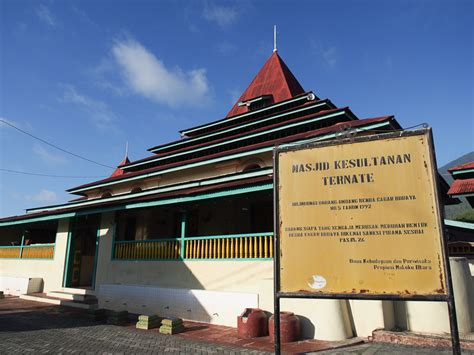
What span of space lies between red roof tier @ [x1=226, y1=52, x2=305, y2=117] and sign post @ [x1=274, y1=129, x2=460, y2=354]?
15777 mm

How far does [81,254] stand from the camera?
15070mm

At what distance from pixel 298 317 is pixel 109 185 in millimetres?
13854

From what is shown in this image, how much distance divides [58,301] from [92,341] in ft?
22.0

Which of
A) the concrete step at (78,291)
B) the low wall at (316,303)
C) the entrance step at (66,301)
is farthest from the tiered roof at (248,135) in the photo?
the entrance step at (66,301)

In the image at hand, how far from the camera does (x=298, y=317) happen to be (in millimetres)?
7422

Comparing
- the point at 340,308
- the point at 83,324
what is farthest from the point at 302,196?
the point at 83,324

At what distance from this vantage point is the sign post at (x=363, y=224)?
3.45m

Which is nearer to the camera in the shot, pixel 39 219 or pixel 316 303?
pixel 316 303

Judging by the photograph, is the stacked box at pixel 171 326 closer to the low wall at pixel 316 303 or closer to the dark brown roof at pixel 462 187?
the low wall at pixel 316 303

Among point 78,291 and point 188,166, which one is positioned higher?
point 188,166

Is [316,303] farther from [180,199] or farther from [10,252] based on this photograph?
[10,252]

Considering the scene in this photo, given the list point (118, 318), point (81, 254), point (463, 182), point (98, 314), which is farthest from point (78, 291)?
point (463, 182)

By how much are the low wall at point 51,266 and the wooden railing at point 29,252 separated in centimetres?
19

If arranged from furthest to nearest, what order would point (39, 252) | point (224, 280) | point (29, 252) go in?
point (29, 252)
point (39, 252)
point (224, 280)
